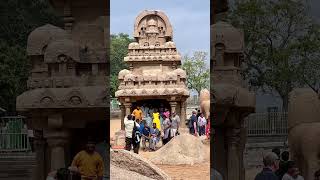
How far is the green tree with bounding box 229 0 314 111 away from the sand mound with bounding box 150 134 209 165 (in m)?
10.6

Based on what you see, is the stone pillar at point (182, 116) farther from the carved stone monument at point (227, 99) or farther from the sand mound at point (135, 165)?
the carved stone monument at point (227, 99)

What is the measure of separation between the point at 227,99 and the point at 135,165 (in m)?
4.02

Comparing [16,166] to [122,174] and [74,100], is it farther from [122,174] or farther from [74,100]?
[74,100]

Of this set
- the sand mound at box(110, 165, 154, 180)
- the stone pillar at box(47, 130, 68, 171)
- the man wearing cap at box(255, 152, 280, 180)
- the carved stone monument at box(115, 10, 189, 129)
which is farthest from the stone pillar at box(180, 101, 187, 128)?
the man wearing cap at box(255, 152, 280, 180)

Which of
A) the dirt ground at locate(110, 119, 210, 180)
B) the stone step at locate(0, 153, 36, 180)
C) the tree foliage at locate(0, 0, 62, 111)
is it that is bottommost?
the stone step at locate(0, 153, 36, 180)

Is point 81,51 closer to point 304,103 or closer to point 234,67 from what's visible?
point 234,67

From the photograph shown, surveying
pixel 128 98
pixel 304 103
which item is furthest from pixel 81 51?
pixel 128 98

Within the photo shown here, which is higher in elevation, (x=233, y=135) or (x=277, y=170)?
(x=233, y=135)

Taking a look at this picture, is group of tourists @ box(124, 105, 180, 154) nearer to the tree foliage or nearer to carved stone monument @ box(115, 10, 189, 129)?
carved stone monument @ box(115, 10, 189, 129)

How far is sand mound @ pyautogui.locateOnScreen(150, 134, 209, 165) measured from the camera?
558 inches

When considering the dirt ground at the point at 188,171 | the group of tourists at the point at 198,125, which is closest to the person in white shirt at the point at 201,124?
the group of tourists at the point at 198,125

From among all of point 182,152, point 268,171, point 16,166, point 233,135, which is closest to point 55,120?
point 233,135

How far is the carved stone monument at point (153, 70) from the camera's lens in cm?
2414

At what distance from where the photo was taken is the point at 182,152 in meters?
14.7
